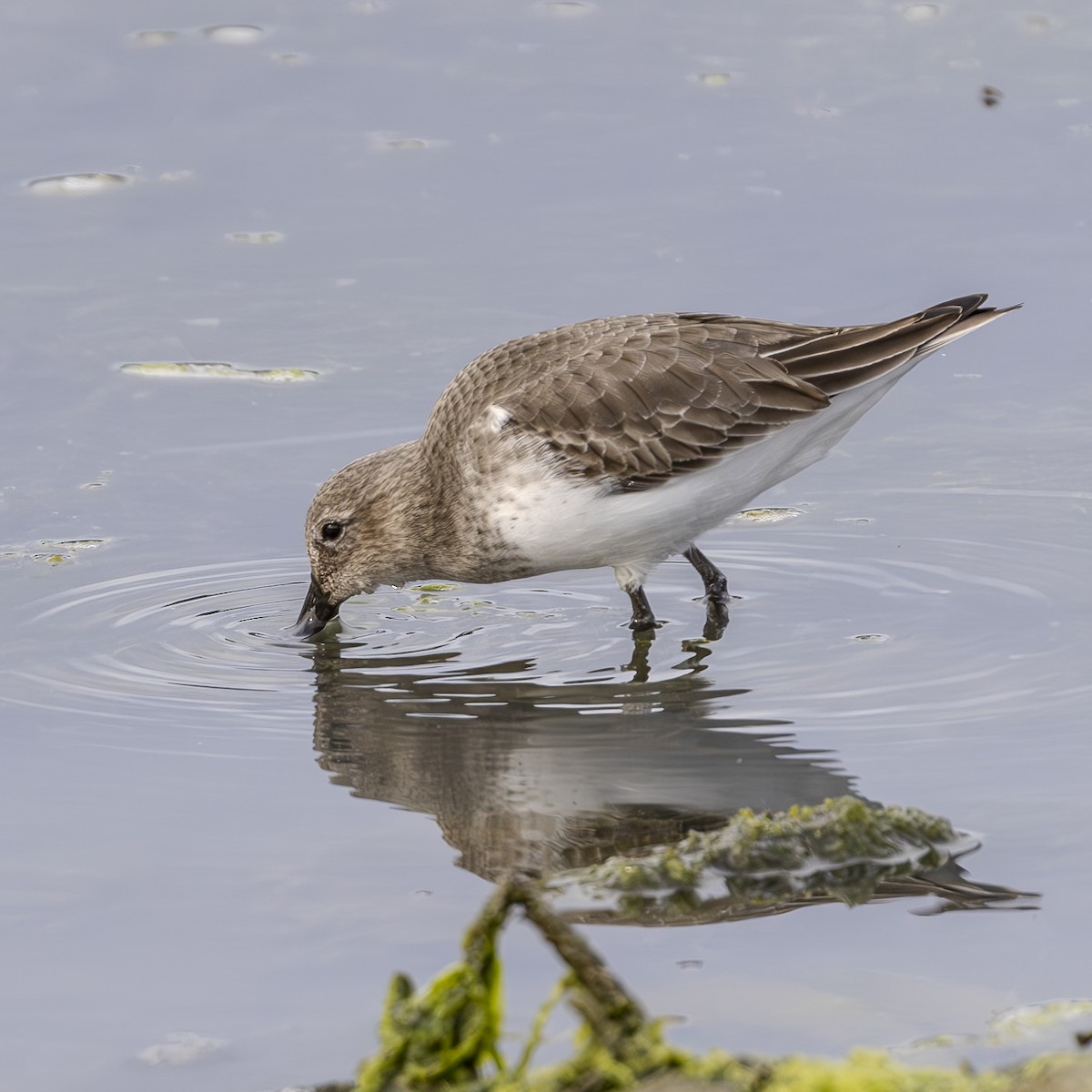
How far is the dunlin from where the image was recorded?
8617mm

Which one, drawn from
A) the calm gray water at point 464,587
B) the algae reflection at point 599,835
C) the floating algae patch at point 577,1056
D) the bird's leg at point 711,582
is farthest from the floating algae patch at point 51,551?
the floating algae patch at point 577,1056

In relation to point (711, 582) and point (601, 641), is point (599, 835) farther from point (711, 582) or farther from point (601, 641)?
point (711, 582)

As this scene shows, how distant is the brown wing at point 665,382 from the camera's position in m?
8.66

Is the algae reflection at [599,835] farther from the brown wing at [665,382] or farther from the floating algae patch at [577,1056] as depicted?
the brown wing at [665,382]

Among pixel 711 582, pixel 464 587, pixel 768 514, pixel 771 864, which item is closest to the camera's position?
pixel 771 864

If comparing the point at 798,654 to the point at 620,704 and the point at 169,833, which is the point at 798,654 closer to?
the point at 620,704

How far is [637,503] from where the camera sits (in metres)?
8.70

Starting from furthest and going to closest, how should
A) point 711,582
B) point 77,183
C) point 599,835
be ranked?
point 77,183 → point 711,582 → point 599,835

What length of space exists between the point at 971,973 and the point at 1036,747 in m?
2.10

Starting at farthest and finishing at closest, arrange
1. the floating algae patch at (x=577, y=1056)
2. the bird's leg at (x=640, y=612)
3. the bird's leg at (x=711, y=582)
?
the bird's leg at (x=711, y=582)
the bird's leg at (x=640, y=612)
the floating algae patch at (x=577, y=1056)

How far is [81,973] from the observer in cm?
558

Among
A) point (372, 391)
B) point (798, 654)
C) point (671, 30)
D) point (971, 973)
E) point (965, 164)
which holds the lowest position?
point (971, 973)

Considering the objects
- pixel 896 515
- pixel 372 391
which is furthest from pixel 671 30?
pixel 896 515

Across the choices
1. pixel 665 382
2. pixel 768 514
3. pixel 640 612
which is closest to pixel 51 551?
pixel 640 612
